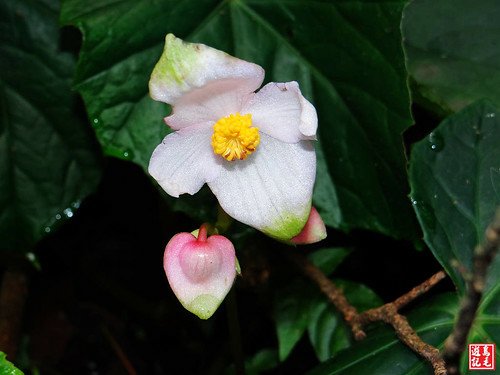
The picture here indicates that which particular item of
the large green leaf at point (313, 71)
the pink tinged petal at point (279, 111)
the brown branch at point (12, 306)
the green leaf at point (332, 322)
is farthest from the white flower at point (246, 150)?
the brown branch at point (12, 306)

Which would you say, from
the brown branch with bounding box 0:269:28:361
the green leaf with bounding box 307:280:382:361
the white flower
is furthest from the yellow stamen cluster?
the brown branch with bounding box 0:269:28:361

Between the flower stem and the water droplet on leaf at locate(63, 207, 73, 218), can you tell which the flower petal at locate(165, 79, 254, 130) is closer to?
the flower stem

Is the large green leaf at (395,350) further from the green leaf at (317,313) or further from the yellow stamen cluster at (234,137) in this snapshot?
the yellow stamen cluster at (234,137)

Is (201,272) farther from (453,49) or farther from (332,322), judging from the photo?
(453,49)

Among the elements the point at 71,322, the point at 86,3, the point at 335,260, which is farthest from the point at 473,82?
the point at 71,322

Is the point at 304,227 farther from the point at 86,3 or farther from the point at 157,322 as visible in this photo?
the point at 157,322

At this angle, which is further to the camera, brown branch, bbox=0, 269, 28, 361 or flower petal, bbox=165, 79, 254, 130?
brown branch, bbox=0, 269, 28, 361
